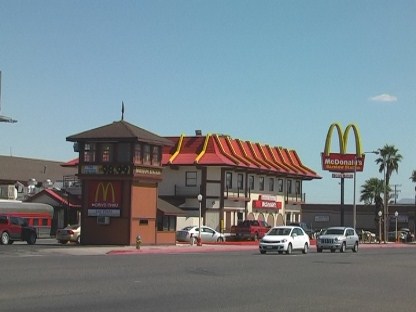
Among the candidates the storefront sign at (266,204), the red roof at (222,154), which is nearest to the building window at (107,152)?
the red roof at (222,154)

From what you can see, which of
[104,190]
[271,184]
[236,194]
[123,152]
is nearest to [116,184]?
[104,190]

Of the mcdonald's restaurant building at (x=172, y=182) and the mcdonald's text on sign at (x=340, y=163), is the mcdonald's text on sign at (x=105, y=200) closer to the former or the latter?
the mcdonald's restaurant building at (x=172, y=182)

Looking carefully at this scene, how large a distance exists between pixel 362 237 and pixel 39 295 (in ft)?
206

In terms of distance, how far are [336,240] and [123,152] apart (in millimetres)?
14512

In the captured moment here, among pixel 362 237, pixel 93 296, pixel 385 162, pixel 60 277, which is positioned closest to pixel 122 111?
pixel 60 277

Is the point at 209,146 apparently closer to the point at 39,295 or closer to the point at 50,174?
the point at 50,174

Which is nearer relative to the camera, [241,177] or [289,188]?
[241,177]

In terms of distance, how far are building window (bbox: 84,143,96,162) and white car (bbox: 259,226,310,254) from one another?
12.7 meters

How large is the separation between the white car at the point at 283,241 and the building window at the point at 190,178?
76.0 feet

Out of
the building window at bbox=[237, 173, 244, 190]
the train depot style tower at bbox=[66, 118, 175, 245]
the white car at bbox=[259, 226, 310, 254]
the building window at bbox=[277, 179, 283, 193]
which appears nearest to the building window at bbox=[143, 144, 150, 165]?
the train depot style tower at bbox=[66, 118, 175, 245]

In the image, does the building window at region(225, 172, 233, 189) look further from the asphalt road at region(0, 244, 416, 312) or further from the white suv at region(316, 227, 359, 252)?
the asphalt road at region(0, 244, 416, 312)

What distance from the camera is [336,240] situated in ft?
145

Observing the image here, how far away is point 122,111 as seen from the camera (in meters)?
47.3

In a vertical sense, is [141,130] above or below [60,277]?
above
